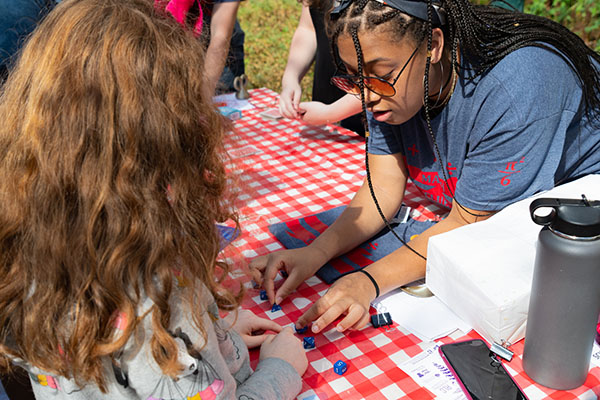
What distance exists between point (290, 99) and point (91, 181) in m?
1.66

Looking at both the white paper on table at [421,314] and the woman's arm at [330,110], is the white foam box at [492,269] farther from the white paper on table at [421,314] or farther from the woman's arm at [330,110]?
the woman's arm at [330,110]

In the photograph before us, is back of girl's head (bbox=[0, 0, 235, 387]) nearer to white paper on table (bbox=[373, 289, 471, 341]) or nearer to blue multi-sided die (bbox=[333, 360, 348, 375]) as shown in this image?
blue multi-sided die (bbox=[333, 360, 348, 375])

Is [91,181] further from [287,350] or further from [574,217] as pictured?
[574,217]

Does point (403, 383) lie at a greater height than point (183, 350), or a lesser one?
lesser

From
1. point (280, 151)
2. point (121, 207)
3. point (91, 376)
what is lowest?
point (280, 151)

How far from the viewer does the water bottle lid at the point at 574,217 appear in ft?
2.80

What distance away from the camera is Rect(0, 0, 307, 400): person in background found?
2.41ft

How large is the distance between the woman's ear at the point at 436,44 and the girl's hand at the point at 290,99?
1063 millimetres

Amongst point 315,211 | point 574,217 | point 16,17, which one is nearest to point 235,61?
point 16,17

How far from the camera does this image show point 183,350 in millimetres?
780

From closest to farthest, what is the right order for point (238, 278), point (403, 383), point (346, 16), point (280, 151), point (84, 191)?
point (84, 191), point (403, 383), point (346, 16), point (238, 278), point (280, 151)

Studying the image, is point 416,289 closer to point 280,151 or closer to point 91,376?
point 91,376

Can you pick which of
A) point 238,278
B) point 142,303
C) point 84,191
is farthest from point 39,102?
point 238,278

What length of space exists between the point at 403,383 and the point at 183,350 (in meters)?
0.52
